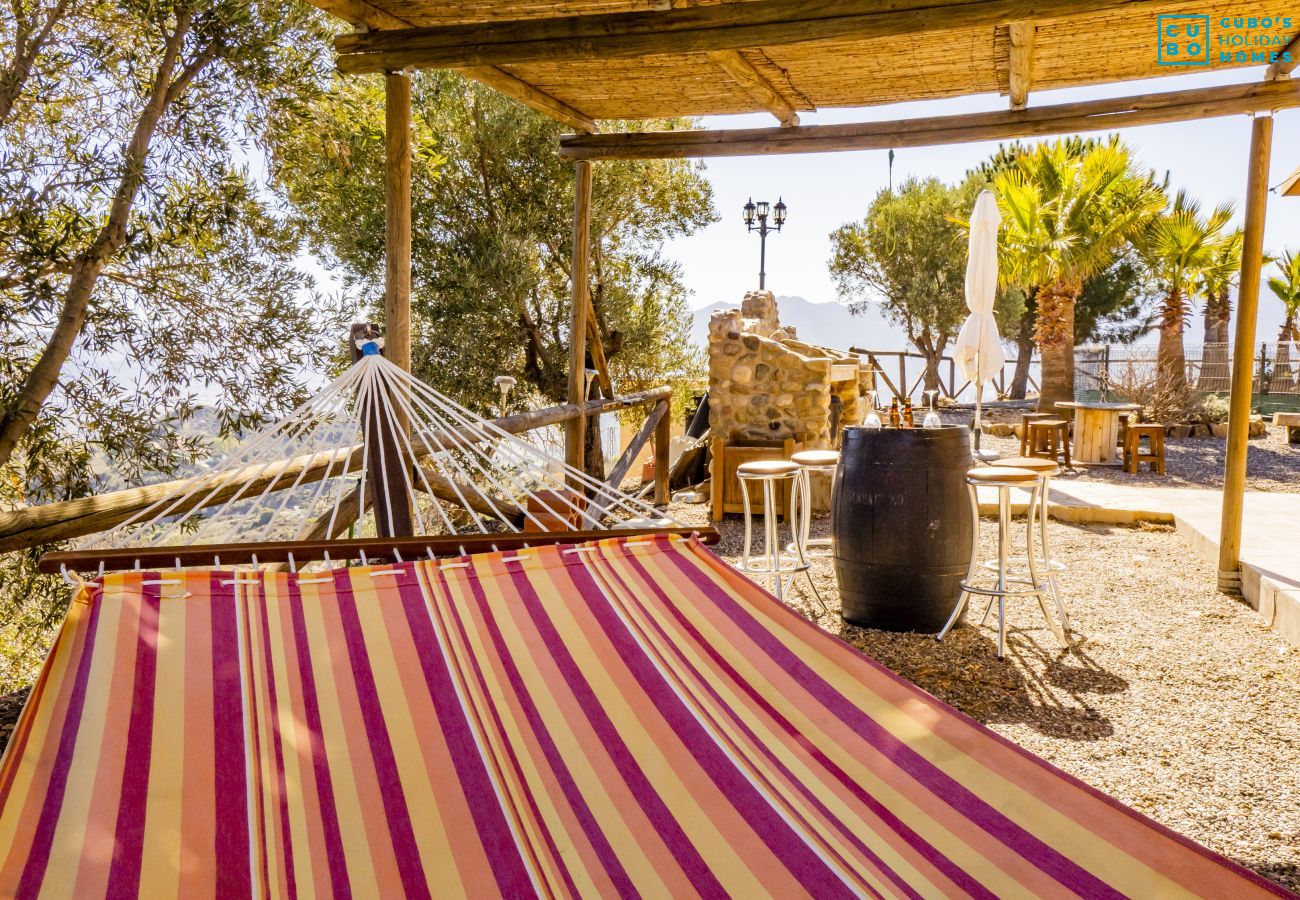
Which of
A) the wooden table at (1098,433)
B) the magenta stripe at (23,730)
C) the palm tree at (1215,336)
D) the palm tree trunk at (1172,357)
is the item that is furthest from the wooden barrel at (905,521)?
the palm tree at (1215,336)

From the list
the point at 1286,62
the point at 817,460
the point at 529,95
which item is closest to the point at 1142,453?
the point at 1286,62

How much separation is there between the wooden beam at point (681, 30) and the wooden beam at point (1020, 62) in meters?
0.27

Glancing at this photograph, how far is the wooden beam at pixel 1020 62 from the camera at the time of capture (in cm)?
296

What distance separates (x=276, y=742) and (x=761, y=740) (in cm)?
71

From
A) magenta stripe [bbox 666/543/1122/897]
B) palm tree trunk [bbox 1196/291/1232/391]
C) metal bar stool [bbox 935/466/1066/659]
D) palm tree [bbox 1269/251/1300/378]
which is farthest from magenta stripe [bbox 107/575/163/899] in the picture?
palm tree [bbox 1269/251/1300/378]

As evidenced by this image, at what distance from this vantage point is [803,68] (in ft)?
11.3

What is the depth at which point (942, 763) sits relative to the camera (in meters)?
1.31

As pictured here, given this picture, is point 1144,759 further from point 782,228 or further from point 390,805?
point 782,228

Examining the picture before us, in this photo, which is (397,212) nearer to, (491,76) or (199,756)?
(491,76)

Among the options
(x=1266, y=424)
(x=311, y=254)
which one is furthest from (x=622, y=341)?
(x=1266, y=424)

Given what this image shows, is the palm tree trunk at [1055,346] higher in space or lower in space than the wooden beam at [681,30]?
lower

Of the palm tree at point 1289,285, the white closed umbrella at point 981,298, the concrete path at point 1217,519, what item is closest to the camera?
the concrete path at point 1217,519

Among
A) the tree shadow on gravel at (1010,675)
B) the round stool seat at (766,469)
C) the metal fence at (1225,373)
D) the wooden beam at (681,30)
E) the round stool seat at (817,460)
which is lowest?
the tree shadow on gravel at (1010,675)

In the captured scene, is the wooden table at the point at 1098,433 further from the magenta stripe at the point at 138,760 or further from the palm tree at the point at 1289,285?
the palm tree at the point at 1289,285
